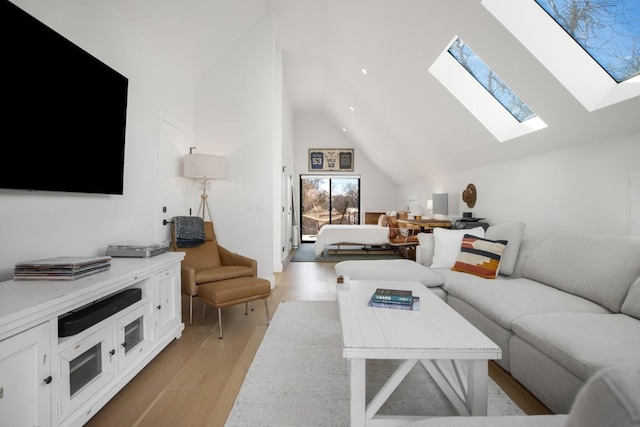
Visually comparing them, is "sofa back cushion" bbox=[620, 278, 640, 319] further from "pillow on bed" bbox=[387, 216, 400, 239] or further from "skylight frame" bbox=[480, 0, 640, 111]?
"pillow on bed" bbox=[387, 216, 400, 239]

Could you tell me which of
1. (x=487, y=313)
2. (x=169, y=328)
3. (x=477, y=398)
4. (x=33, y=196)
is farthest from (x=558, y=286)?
(x=33, y=196)

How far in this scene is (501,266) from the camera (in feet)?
9.34

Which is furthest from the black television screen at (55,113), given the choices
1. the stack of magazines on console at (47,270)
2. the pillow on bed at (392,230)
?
the pillow on bed at (392,230)

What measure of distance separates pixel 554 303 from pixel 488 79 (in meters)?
2.84

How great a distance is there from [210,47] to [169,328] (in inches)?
125

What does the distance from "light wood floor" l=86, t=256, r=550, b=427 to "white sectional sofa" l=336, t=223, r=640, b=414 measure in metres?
0.25

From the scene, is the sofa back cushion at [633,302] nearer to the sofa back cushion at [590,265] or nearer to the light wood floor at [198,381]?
the sofa back cushion at [590,265]

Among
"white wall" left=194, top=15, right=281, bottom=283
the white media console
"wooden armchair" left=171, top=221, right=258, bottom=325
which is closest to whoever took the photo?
the white media console

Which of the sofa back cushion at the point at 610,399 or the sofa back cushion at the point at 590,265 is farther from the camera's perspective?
the sofa back cushion at the point at 590,265

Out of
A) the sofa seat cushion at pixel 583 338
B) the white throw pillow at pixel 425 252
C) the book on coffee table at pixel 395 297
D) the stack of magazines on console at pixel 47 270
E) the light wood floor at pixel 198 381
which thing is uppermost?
the stack of magazines on console at pixel 47 270

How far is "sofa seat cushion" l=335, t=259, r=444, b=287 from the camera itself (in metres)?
2.88

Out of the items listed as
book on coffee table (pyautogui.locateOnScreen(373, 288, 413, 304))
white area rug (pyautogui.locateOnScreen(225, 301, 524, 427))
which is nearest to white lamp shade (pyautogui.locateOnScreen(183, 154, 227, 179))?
white area rug (pyautogui.locateOnScreen(225, 301, 524, 427))

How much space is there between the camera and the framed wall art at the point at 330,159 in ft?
30.4

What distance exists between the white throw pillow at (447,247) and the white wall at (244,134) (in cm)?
200
